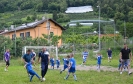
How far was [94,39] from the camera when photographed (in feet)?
204

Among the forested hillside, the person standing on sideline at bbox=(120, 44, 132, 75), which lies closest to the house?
the forested hillside

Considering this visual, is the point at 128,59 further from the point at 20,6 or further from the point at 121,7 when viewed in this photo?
the point at 20,6

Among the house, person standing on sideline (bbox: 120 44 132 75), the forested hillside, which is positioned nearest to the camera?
person standing on sideline (bbox: 120 44 132 75)

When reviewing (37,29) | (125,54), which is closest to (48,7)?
(37,29)

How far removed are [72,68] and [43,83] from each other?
2.36m

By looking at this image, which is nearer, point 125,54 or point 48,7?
point 125,54

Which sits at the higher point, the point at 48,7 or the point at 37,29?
the point at 37,29

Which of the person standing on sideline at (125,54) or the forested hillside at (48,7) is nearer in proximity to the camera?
the person standing on sideline at (125,54)

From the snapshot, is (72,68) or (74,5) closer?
(72,68)

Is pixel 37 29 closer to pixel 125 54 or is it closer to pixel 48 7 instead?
pixel 125 54

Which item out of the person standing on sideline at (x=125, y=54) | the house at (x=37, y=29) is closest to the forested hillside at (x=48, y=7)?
the house at (x=37, y=29)

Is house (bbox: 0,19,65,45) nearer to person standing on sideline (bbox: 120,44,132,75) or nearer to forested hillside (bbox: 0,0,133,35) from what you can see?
forested hillside (bbox: 0,0,133,35)

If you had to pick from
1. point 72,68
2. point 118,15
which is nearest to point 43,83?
point 72,68

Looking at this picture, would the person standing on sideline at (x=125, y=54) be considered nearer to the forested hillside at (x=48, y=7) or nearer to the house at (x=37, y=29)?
the house at (x=37, y=29)
